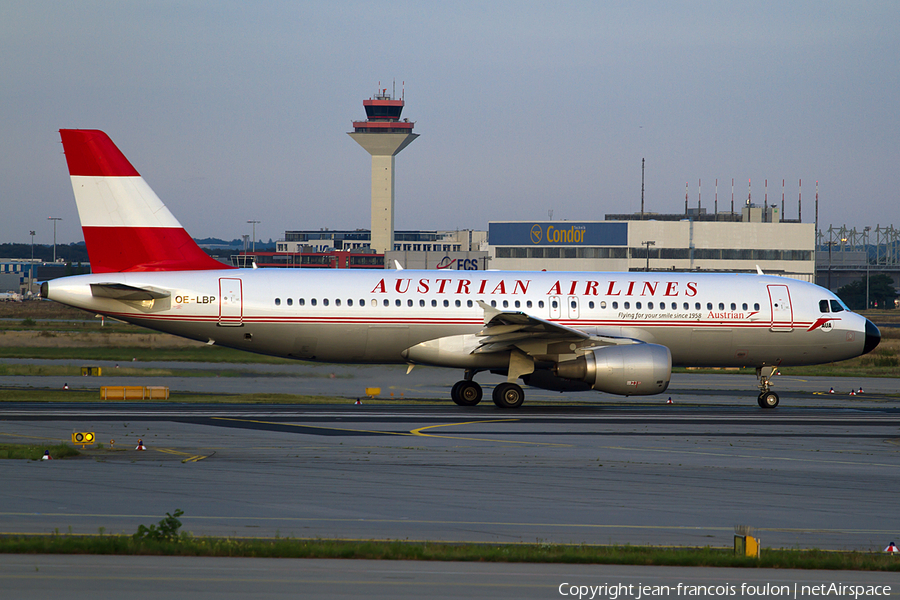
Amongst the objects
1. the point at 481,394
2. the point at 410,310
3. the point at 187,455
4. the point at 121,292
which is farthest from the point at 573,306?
the point at 187,455

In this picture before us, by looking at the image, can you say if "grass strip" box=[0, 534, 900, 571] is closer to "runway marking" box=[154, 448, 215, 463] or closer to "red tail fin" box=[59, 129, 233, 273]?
"runway marking" box=[154, 448, 215, 463]

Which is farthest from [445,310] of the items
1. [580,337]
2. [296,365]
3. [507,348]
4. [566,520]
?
[566,520]

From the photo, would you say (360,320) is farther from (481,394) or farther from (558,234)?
(558,234)

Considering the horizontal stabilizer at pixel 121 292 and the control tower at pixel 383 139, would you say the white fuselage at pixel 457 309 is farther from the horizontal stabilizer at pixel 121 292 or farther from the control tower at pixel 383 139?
the control tower at pixel 383 139

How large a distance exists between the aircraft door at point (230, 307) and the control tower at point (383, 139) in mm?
120216

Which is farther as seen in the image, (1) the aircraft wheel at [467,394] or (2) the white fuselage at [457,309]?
(1) the aircraft wheel at [467,394]

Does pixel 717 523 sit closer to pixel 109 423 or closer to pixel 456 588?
pixel 456 588

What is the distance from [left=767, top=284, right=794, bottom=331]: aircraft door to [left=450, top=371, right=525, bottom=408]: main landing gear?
857 cm

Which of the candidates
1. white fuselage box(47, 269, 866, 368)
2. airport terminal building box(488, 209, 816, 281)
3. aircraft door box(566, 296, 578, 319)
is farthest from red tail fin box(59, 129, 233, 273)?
airport terminal building box(488, 209, 816, 281)

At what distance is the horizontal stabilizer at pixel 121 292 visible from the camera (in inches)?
977

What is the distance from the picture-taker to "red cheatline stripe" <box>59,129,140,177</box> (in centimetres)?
2583

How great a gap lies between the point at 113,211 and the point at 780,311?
66.7 ft

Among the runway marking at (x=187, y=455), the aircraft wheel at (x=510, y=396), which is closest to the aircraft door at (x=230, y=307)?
the aircraft wheel at (x=510, y=396)

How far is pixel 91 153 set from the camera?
26.0 m
